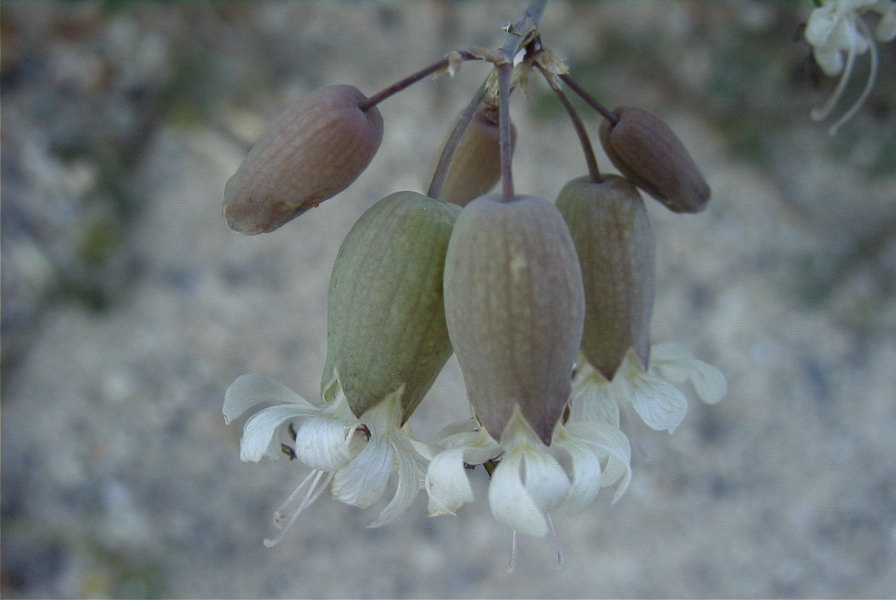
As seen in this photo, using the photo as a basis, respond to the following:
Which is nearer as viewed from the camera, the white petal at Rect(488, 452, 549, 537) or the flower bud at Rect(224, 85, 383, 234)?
the white petal at Rect(488, 452, 549, 537)

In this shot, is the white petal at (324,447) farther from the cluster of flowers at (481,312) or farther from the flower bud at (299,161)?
the flower bud at (299,161)

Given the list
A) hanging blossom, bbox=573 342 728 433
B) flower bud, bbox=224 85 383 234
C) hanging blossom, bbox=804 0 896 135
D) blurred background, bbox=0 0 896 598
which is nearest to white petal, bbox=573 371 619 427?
hanging blossom, bbox=573 342 728 433

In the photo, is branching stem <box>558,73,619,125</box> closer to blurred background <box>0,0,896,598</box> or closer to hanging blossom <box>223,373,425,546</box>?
hanging blossom <box>223,373,425,546</box>

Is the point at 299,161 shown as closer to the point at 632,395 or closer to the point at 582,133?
the point at 582,133

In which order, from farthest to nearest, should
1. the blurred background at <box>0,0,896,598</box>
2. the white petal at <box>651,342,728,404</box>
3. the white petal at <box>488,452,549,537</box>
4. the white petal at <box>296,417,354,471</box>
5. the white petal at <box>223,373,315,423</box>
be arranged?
the blurred background at <box>0,0,896,598</box> < the white petal at <box>651,342,728,404</box> < the white petal at <box>223,373,315,423</box> < the white petal at <box>296,417,354,471</box> < the white petal at <box>488,452,549,537</box>

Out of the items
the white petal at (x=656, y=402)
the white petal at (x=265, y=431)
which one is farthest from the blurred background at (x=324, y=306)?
the white petal at (x=265, y=431)

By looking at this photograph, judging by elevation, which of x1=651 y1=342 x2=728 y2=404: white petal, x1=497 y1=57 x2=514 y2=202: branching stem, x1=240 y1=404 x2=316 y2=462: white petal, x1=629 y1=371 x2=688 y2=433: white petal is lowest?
x1=240 y1=404 x2=316 y2=462: white petal

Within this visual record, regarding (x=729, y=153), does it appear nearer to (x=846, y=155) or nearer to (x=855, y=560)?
(x=846, y=155)

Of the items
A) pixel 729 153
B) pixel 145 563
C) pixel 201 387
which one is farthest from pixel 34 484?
pixel 729 153
